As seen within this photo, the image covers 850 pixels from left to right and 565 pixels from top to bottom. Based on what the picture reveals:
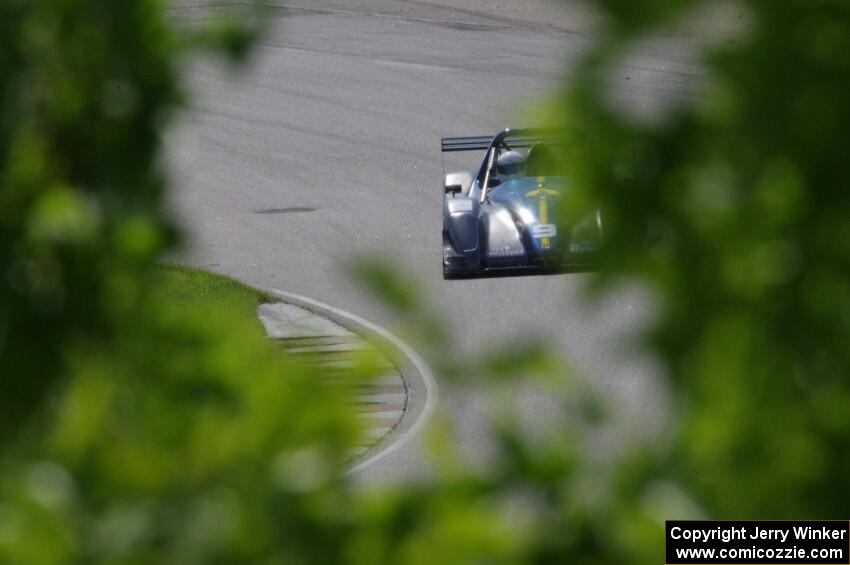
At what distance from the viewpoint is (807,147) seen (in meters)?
1.44

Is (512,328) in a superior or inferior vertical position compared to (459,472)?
inferior

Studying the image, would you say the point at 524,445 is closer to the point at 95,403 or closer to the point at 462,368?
the point at 462,368

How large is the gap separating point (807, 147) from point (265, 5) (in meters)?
0.82

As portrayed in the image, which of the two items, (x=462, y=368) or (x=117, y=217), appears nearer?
(x=462, y=368)

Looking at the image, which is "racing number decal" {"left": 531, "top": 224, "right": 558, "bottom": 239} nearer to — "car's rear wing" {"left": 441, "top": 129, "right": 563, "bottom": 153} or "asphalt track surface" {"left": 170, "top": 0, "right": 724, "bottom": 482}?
"asphalt track surface" {"left": 170, "top": 0, "right": 724, "bottom": 482}

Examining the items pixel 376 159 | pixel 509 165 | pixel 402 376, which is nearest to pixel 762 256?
pixel 402 376

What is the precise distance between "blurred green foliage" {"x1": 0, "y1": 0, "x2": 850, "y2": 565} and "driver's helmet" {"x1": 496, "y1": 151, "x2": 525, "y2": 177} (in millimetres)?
12062

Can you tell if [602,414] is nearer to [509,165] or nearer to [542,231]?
[542,231]

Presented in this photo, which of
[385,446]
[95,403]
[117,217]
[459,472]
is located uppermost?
[117,217]

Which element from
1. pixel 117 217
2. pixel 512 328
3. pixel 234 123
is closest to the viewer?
pixel 117 217

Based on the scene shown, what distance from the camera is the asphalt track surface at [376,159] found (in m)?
12.5

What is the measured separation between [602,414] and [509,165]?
12182 millimetres

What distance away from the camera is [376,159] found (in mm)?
19844

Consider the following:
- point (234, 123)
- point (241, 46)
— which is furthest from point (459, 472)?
point (234, 123)
